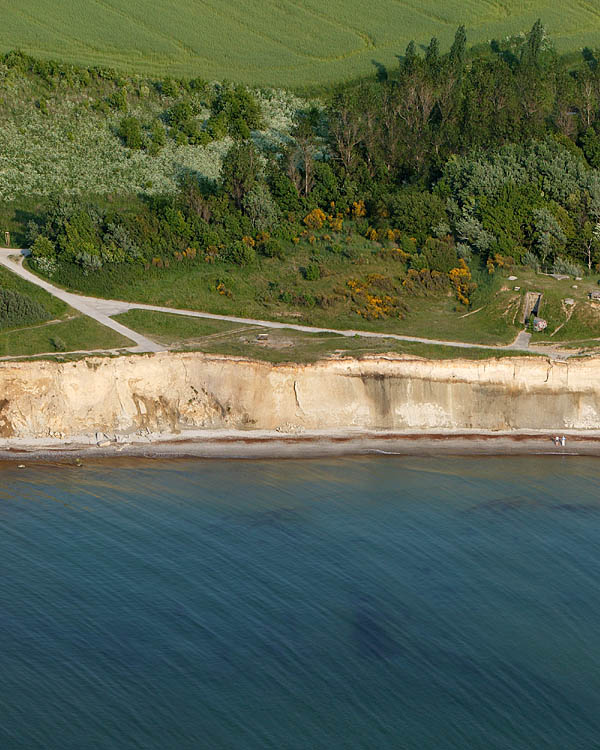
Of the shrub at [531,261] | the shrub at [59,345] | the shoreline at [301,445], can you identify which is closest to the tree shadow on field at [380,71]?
the shrub at [531,261]

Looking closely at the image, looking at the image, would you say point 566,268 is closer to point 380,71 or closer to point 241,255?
point 241,255

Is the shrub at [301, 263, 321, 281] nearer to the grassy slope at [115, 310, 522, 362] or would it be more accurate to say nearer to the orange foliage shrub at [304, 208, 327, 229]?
the orange foliage shrub at [304, 208, 327, 229]

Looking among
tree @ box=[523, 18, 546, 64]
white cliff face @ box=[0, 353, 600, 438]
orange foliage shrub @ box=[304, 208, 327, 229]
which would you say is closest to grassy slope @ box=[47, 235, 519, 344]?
white cliff face @ box=[0, 353, 600, 438]

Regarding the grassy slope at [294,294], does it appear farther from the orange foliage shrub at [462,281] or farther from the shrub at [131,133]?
the shrub at [131,133]

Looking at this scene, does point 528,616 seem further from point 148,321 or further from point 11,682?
point 148,321

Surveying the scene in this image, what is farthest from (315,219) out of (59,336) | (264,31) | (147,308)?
(264,31)

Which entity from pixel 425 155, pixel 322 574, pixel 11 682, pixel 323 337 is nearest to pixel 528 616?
pixel 322 574

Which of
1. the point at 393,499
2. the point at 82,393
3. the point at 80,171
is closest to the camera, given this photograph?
the point at 393,499
